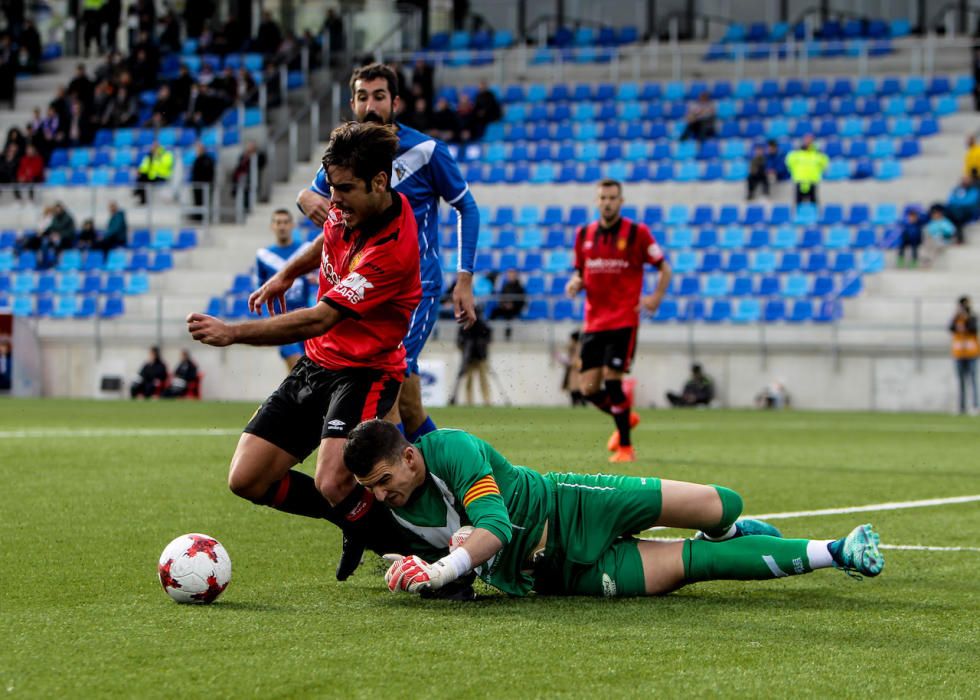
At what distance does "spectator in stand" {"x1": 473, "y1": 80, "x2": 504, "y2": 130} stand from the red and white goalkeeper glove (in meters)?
26.3

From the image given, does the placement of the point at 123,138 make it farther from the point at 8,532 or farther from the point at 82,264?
the point at 8,532

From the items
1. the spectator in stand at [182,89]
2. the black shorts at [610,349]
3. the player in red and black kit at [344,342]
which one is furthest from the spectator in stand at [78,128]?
the player in red and black kit at [344,342]

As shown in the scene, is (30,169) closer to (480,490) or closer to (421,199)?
(421,199)

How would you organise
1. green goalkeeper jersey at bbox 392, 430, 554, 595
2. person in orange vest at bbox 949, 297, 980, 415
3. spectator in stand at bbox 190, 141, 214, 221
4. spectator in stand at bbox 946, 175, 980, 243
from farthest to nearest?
spectator in stand at bbox 190, 141, 214, 221
spectator in stand at bbox 946, 175, 980, 243
person in orange vest at bbox 949, 297, 980, 415
green goalkeeper jersey at bbox 392, 430, 554, 595

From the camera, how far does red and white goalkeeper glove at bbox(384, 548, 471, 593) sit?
16.7 ft

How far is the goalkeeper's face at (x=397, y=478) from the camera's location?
5395 millimetres

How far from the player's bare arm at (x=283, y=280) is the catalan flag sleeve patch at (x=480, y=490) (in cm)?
148

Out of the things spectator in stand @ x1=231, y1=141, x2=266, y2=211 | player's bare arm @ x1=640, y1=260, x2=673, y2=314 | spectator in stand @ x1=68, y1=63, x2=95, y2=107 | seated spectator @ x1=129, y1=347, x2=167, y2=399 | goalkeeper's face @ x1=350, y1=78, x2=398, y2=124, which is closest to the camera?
goalkeeper's face @ x1=350, y1=78, x2=398, y2=124

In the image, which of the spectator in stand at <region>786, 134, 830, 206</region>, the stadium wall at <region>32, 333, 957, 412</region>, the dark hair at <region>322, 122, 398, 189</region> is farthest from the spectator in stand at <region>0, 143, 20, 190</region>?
the dark hair at <region>322, 122, 398, 189</region>

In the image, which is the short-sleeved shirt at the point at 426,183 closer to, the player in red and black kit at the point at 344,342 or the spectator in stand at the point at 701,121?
the player in red and black kit at the point at 344,342

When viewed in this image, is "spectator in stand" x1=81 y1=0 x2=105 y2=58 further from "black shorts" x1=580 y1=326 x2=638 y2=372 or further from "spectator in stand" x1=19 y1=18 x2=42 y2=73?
"black shorts" x1=580 y1=326 x2=638 y2=372

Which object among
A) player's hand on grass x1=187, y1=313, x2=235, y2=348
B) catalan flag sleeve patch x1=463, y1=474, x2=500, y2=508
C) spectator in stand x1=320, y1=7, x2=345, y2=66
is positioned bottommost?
catalan flag sleeve patch x1=463, y1=474, x2=500, y2=508

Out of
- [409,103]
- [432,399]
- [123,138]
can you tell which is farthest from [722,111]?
[123,138]

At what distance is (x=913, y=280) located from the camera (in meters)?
25.6
